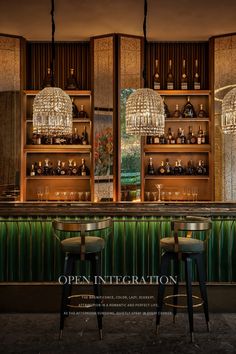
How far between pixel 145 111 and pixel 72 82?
9.19 feet

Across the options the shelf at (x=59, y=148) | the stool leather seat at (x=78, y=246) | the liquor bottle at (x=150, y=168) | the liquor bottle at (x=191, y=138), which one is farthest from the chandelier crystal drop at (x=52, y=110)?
the liquor bottle at (x=191, y=138)

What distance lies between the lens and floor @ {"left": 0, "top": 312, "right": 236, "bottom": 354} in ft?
11.2

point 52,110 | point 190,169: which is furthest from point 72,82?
point 52,110

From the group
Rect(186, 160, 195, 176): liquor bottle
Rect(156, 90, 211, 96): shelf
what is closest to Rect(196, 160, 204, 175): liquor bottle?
Rect(186, 160, 195, 176): liquor bottle

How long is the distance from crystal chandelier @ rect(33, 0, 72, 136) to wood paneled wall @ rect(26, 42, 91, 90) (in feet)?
8.12

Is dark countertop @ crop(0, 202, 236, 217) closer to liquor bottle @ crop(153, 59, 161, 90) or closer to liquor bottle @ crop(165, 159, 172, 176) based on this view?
liquor bottle @ crop(165, 159, 172, 176)

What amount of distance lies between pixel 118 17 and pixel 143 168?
2.11 metres

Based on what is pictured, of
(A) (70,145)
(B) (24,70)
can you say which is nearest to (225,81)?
Answer: (A) (70,145)

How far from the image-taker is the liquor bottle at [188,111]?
6.53 m

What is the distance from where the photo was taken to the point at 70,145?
6.46 meters

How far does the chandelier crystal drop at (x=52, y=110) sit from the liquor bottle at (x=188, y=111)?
2.68m

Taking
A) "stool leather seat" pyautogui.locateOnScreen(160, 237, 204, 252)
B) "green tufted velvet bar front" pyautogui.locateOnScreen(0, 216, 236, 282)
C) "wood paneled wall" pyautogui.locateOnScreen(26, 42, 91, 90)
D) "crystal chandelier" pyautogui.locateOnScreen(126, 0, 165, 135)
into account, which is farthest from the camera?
"wood paneled wall" pyautogui.locateOnScreen(26, 42, 91, 90)

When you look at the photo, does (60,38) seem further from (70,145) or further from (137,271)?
(137,271)

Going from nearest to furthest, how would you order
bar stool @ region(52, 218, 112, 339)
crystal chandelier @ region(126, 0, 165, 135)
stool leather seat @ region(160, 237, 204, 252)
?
1. bar stool @ region(52, 218, 112, 339)
2. stool leather seat @ region(160, 237, 204, 252)
3. crystal chandelier @ region(126, 0, 165, 135)
